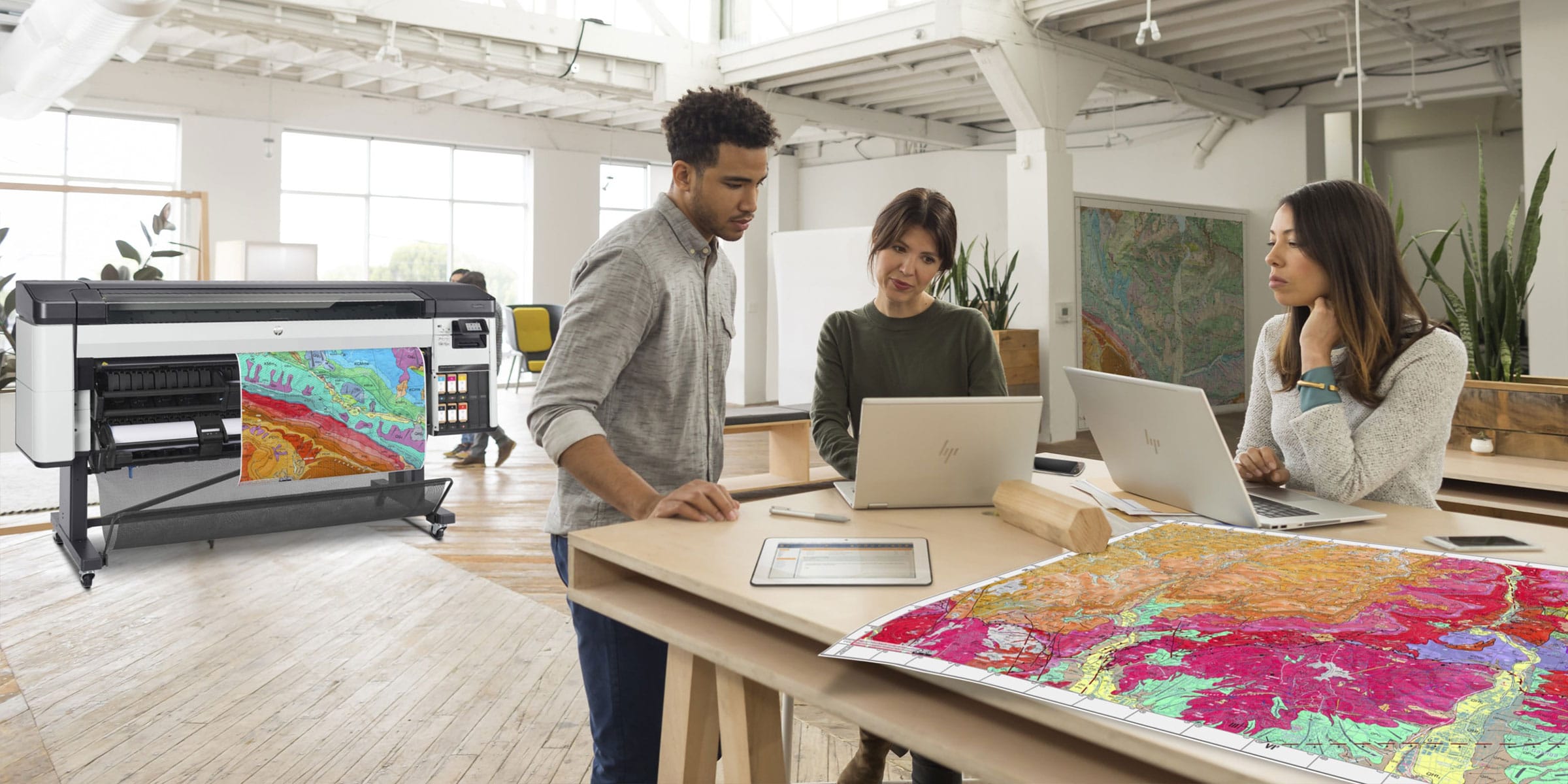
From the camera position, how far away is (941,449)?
1.64 meters

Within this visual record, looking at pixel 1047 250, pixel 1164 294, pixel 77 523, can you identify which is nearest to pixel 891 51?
pixel 1047 250

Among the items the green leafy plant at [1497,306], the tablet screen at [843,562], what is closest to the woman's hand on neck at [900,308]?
the tablet screen at [843,562]

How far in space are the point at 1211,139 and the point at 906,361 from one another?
27.8 feet

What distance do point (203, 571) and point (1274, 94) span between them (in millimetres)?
9232

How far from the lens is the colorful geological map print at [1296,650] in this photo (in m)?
0.75

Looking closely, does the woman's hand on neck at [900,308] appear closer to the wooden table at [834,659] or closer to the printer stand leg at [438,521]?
the wooden table at [834,659]

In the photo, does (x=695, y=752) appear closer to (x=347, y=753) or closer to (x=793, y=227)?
(x=347, y=753)

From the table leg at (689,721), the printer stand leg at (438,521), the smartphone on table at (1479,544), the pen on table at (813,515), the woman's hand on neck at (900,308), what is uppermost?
the woman's hand on neck at (900,308)

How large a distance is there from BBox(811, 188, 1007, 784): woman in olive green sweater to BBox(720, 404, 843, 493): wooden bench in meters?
1.90

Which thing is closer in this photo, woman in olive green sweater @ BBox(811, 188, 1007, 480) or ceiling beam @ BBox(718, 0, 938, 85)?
woman in olive green sweater @ BBox(811, 188, 1007, 480)

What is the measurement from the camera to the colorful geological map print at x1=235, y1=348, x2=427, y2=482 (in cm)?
413

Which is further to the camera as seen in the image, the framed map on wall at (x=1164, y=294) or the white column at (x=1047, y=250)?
the framed map on wall at (x=1164, y=294)

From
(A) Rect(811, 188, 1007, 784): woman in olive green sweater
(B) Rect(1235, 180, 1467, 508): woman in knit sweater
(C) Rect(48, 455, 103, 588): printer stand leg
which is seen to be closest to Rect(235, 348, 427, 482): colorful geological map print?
(C) Rect(48, 455, 103, 588): printer stand leg

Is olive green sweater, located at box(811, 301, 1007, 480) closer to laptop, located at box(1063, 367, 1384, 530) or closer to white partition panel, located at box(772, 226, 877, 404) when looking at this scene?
laptop, located at box(1063, 367, 1384, 530)
